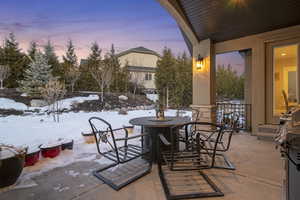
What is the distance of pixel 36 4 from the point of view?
6.30 meters

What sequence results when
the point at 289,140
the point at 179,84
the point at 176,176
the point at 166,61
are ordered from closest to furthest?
the point at 289,140 → the point at 176,176 → the point at 179,84 → the point at 166,61

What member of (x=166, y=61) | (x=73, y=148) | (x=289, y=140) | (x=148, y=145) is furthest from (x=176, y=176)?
(x=166, y=61)

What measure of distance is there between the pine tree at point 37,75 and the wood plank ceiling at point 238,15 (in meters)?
10.4

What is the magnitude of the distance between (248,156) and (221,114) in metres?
3.26

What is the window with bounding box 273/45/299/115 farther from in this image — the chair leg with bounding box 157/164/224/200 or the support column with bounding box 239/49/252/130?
the chair leg with bounding box 157/164/224/200

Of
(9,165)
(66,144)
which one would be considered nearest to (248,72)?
(66,144)

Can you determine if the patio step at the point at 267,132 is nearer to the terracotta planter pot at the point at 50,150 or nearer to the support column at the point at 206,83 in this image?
the support column at the point at 206,83

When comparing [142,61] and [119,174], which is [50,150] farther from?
[142,61]

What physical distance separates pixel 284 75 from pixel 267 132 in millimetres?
1846

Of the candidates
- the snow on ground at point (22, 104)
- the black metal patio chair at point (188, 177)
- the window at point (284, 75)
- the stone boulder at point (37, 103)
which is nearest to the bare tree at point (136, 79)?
the snow on ground at point (22, 104)

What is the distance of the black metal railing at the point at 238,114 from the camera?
18.4 ft

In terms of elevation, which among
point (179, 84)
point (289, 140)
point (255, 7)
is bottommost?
point (289, 140)

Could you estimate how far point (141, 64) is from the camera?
18250mm

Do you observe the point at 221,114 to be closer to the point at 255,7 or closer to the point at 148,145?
the point at 255,7
